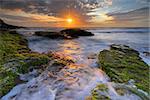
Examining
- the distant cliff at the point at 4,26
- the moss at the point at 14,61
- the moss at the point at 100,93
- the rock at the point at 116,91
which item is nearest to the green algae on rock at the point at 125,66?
the rock at the point at 116,91

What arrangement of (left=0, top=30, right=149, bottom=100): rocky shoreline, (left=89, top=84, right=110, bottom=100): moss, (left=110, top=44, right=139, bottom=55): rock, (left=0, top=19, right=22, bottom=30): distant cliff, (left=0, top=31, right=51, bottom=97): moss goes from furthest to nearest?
(left=0, top=19, right=22, bottom=30): distant cliff < (left=110, top=44, right=139, bottom=55): rock < (left=0, top=31, right=51, bottom=97): moss < (left=0, top=30, right=149, bottom=100): rocky shoreline < (left=89, top=84, right=110, bottom=100): moss

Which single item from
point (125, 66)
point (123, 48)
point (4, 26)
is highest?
point (4, 26)

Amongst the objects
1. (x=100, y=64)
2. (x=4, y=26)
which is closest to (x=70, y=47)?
(x=100, y=64)

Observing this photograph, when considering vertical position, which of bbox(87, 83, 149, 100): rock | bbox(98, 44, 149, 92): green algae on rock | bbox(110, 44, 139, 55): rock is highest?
bbox(110, 44, 139, 55): rock

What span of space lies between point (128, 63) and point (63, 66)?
0.81 metres

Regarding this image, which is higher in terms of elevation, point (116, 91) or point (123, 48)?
point (123, 48)

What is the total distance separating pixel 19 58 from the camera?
3324 mm

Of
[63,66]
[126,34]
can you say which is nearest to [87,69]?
[63,66]

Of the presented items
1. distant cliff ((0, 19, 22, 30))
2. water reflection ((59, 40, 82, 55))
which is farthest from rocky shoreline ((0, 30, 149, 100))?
distant cliff ((0, 19, 22, 30))

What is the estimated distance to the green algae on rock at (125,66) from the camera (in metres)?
2.99

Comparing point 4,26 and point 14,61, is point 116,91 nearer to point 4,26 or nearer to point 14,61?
point 14,61

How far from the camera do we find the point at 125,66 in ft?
10.9

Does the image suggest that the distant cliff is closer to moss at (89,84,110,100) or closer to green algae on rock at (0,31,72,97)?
green algae on rock at (0,31,72,97)

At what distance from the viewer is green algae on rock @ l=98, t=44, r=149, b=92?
2994 mm
